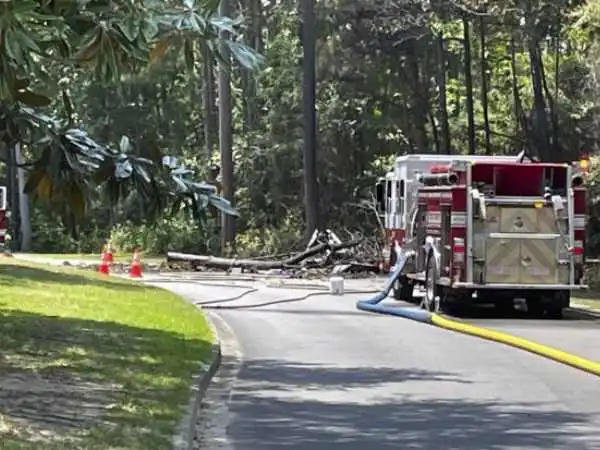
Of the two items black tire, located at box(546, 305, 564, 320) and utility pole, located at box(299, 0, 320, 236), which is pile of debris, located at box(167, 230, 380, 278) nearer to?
utility pole, located at box(299, 0, 320, 236)

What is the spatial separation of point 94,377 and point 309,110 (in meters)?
31.0

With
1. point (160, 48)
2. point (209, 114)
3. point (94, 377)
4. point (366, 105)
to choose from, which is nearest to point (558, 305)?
point (94, 377)

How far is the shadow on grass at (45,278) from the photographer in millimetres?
25566

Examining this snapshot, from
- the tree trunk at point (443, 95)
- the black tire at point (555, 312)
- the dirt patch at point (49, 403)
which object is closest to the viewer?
the dirt patch at point (49, 403)

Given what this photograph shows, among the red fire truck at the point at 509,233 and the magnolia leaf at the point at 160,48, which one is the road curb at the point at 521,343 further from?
the magnolia leaf at the point at 160,48

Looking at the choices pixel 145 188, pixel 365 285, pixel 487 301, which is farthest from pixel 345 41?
pixel 145 188

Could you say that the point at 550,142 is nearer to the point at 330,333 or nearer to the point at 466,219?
the point at 466,219

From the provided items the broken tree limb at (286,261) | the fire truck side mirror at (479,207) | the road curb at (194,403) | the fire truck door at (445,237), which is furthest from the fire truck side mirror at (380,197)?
the road curb at (194,403)

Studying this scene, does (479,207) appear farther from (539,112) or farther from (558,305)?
(539,112)

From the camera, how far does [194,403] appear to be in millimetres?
10914

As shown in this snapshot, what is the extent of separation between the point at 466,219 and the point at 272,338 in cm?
480

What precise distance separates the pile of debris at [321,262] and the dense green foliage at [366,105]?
7.61m

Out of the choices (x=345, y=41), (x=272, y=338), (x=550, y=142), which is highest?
(x=345, y=41)

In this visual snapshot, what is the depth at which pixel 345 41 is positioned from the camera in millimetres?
46250
